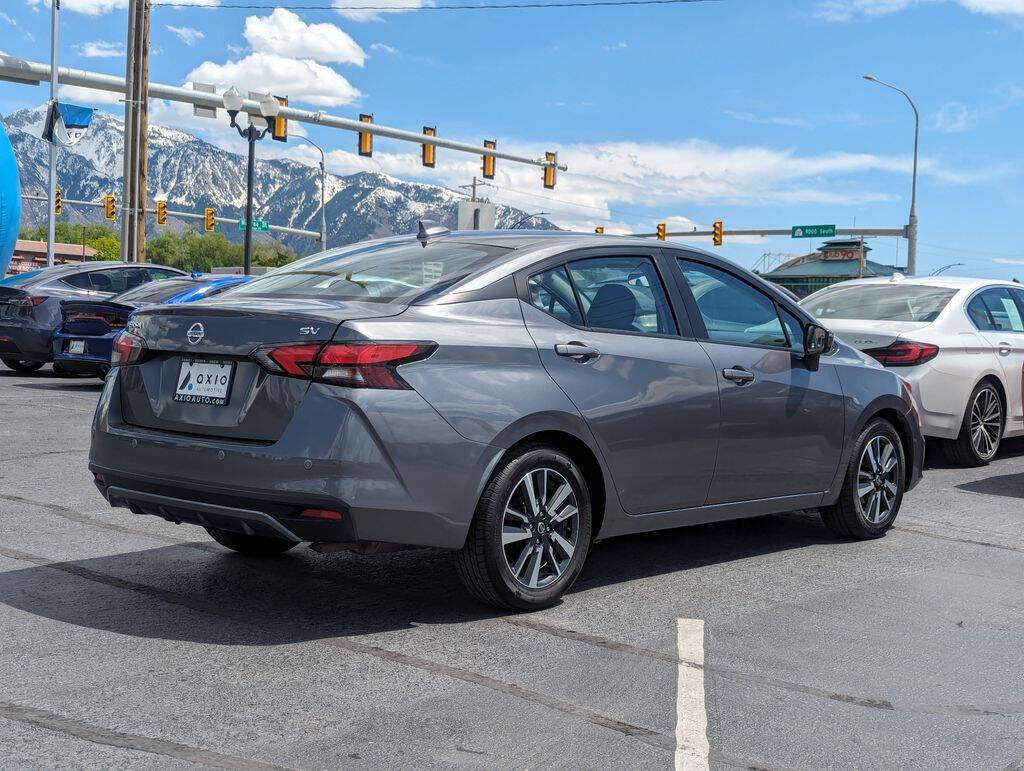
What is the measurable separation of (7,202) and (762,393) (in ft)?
84.1

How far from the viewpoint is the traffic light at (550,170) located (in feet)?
132

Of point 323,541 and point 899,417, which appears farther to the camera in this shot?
point 899,417

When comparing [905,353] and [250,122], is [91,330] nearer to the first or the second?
[905,353]

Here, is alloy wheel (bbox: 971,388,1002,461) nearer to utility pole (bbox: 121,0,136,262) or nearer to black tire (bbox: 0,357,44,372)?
black tire (bbox: 0,357,44,372)

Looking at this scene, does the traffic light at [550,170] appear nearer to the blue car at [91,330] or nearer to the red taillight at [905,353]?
the blue car at [91,330]

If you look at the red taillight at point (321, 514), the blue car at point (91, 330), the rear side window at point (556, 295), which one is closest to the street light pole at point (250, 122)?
the blue car at point (91, 330)

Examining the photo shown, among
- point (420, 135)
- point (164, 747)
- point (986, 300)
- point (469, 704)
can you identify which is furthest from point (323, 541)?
point (420, 135)

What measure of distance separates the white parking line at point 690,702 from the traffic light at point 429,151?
30706 millimetres

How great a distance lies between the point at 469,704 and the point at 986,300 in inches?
318

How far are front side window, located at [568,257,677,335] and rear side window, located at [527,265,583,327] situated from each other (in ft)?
0.17

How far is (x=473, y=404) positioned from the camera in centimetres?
476

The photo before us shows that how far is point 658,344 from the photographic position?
5.64 m

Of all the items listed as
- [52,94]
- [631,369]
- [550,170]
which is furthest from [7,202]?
[631,369]

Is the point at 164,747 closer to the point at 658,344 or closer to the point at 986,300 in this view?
the point at 658,344
